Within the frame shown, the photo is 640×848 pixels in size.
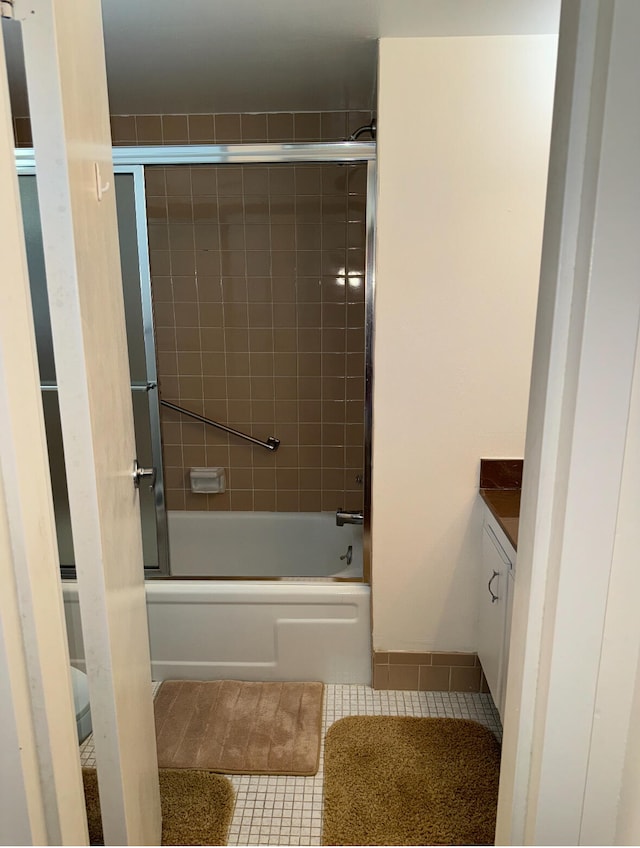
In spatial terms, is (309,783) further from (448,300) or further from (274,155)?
(274,155)

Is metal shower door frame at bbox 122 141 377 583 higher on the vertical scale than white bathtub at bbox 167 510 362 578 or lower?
higher

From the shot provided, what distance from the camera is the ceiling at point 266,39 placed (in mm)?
1591

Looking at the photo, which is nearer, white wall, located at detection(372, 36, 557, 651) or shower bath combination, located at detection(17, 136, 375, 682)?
white wall, located at detection(372, 36, 557, 651)

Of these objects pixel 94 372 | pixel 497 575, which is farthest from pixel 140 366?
pixel 497 575

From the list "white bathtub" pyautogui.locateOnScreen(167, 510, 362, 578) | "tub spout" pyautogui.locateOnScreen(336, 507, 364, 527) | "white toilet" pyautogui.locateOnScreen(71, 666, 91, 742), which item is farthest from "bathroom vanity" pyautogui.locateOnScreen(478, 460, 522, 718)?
"white toilet" pyautogui.locateOnScreen(71, 666, 91, 742)

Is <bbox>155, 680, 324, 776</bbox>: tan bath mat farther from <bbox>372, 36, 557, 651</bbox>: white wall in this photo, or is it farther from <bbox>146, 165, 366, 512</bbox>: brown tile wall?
<bbox>146, 165, 366, 512</bbox>: brown tile wall

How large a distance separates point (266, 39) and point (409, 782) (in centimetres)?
244

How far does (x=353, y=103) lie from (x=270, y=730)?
266 cm

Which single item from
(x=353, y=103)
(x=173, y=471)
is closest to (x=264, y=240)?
(x=353, y=103)

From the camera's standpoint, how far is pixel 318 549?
304 cm

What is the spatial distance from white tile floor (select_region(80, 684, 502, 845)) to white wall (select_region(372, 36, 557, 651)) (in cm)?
20

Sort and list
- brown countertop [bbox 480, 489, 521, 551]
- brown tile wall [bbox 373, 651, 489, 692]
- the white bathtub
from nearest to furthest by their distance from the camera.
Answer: brown countertop [bbox 480, 489, 521, 551], brown tile wall [bbox 373, 651, 489, 692], the white bathtub

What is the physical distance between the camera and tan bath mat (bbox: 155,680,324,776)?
1.84 metres

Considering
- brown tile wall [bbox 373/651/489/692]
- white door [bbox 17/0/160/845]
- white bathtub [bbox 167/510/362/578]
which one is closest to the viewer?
white door [bbox 17/0/160/845]
